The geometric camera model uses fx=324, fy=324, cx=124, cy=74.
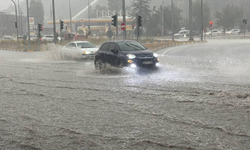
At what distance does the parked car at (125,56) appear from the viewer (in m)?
13.3

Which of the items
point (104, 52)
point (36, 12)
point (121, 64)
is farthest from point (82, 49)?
point (36, 12)

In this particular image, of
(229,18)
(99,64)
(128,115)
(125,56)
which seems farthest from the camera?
(229,18)

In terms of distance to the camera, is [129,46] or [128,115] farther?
[129,46]

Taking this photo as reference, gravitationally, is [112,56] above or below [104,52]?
below

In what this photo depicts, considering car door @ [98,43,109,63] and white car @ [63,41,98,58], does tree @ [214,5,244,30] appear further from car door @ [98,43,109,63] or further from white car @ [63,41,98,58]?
car door @ [98,43,109,63]

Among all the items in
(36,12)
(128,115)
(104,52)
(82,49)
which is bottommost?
(128,115)

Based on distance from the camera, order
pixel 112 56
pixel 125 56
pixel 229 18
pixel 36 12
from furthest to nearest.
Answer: pixel 36 12 < pixel 229 18 < pixel 112 56 < pixel 125 56

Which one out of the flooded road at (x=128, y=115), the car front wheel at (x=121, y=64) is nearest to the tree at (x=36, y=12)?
the car front wheel at (x=121, y=64)

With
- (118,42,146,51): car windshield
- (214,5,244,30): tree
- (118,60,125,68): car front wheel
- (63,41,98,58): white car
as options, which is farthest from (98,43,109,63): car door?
(214,5,244,30): tree

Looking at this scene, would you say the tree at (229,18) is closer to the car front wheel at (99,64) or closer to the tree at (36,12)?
the car front wheel at (99,64)

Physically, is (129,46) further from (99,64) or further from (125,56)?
(99,64)

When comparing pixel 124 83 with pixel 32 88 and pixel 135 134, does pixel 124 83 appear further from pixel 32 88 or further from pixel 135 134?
pixel 135 134

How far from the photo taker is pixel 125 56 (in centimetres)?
1334

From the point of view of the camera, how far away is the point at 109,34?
25.2 m
